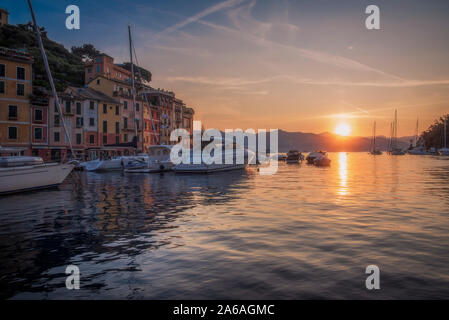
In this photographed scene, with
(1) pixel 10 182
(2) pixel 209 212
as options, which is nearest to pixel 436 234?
(2) pixel 209 212

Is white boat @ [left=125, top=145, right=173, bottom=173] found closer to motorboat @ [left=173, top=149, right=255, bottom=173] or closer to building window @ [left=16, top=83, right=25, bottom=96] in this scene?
motorboat @ [left=173, top=149, right=255, bottom=173]

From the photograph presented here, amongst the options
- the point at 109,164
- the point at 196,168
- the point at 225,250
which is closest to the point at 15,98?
the point at 109,164

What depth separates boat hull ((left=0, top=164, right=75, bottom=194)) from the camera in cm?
1855

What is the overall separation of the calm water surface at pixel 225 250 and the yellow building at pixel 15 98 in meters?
36.2

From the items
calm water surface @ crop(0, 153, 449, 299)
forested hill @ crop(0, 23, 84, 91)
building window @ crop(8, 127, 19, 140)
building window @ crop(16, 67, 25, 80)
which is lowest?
calm water surface @ crop(0, 153, 449, 299)

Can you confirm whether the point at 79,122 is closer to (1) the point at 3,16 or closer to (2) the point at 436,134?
(1) the point at 3,16

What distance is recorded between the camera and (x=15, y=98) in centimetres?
4562

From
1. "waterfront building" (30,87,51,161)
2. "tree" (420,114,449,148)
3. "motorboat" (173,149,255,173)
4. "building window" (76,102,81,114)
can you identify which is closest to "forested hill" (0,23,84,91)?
"building window" (76,102,81,114)

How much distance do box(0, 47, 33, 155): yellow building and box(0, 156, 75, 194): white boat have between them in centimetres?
2647

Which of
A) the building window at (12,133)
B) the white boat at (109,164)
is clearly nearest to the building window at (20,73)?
the building window at (12,133)

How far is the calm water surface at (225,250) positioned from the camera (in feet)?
17.9

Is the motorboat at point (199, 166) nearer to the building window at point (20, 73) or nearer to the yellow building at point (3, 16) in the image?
the building window at point (20, 73)

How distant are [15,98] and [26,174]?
105 feet
